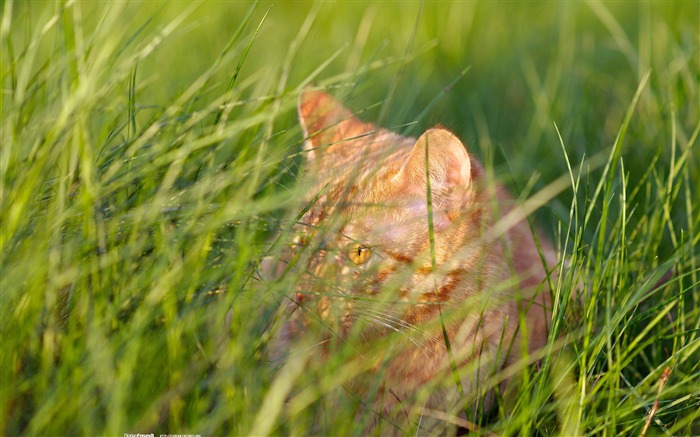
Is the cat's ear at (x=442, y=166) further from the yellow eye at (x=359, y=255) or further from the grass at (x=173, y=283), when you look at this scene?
the yellow eye at (x=359, y=255)

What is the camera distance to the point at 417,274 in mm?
1714

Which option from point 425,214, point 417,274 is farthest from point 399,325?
point 425,214

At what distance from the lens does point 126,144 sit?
145 centimetres

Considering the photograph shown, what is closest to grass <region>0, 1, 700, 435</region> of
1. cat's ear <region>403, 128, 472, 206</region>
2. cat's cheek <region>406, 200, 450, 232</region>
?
cat's ear <region>403, 128, 472, 206</region>

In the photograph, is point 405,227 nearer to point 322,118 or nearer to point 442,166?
point 442,166

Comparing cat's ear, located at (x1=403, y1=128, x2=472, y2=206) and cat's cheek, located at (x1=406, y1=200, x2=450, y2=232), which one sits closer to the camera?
cat's ear, located at (x1=403, y1=128, x2=472, y2=206)

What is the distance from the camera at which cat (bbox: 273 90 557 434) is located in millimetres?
1600

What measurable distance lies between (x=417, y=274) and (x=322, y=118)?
53 cm

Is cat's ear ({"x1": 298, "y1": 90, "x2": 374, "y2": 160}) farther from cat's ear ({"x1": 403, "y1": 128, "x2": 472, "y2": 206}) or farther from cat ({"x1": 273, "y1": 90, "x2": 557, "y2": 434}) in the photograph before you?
cat's ear ({"x1": 403, "y1": 128, "x2": 472, "y2": 206})

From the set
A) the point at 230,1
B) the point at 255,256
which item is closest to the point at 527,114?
the point at 230,1

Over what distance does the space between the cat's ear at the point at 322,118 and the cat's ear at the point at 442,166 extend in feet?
0.95

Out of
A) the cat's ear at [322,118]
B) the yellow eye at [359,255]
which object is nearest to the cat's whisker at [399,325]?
the yellow eye at [359,255]

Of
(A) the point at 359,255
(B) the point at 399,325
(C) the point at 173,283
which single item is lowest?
(B) the point at 399,325

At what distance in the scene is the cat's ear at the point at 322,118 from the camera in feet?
6.48
